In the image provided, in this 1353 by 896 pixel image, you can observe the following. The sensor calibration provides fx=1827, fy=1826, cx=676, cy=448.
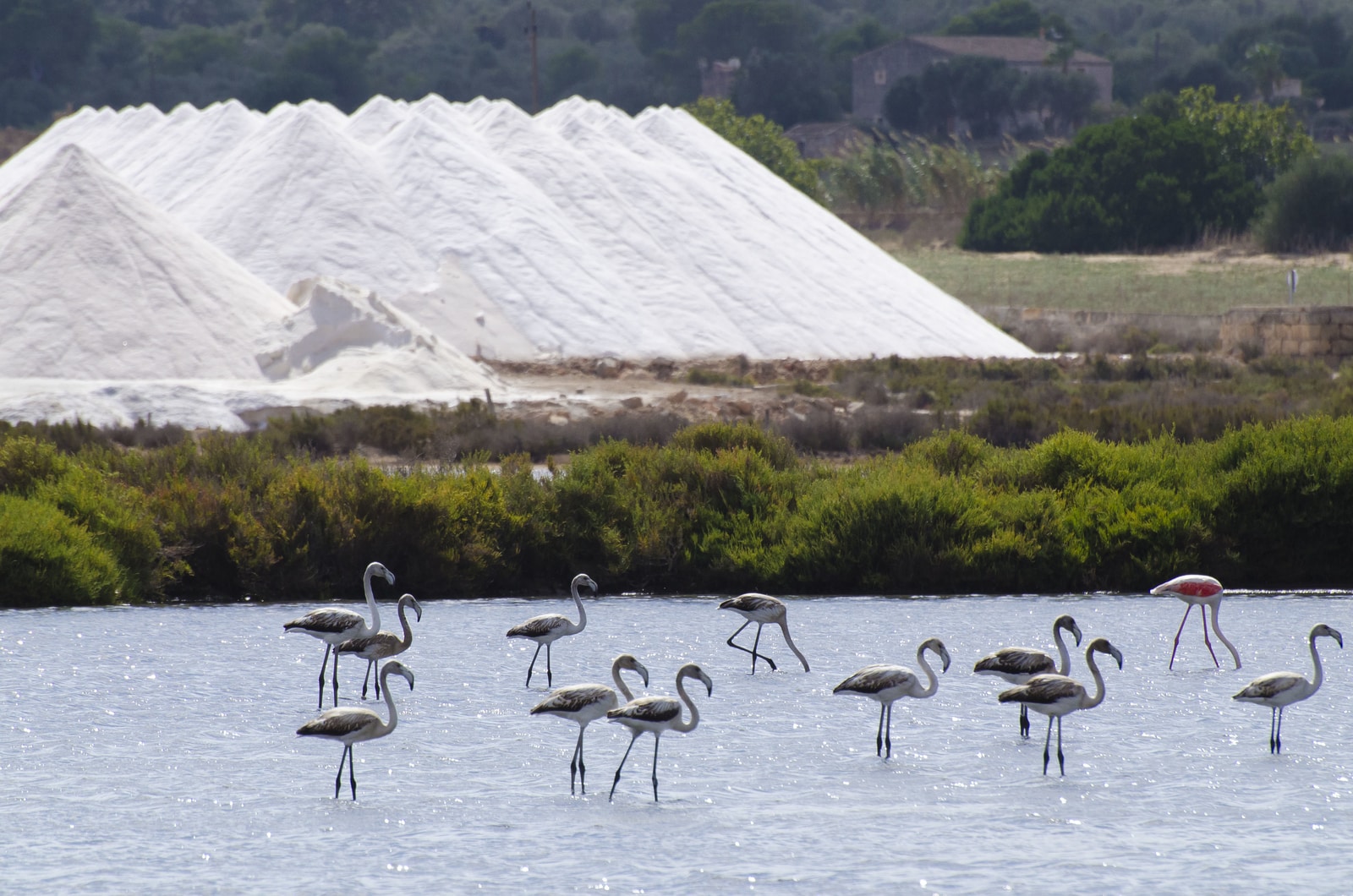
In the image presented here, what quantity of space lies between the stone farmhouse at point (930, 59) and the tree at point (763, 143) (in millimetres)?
23967

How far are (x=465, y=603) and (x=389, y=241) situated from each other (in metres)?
17.5

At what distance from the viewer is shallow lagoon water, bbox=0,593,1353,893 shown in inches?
216

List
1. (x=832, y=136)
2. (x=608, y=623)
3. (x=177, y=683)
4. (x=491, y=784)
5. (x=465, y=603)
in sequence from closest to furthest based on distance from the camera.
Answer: (x=491, y=784), (x=177, y=683), (x=608, y=623), (x=465, y=603), (x=832, y=136)

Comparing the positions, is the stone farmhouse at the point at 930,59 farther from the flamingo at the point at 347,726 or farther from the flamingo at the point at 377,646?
the flamingo at the point at 347,726

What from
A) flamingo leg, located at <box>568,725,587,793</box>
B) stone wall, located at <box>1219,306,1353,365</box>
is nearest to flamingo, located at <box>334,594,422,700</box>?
flamingo leg, located at <box>568,725,587,793</box>

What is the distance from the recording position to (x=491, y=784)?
643cm

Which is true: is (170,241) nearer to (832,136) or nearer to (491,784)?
(491,784)

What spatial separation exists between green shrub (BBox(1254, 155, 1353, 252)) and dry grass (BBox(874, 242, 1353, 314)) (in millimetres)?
883

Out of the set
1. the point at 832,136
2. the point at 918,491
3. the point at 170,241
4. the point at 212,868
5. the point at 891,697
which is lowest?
the point at 212,868

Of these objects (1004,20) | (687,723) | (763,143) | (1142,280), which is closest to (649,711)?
(687,723)

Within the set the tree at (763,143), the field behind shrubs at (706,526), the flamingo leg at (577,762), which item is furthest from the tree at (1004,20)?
the flamingo leg at (577,762)

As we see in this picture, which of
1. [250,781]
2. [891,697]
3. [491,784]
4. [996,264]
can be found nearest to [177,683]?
[250,781]

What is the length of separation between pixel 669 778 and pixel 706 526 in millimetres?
5160

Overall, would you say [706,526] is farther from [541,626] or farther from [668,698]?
[668,698]
